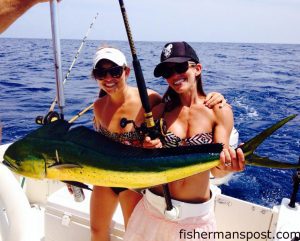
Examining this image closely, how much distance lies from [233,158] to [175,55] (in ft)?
2.73

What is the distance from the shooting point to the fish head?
58.9 inches

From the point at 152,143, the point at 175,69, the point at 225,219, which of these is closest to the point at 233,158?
the point at 152,143

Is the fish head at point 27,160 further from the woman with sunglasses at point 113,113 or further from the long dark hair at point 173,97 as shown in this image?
the long dark hair at point 173,97

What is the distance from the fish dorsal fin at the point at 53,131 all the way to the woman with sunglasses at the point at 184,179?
0.80 metres

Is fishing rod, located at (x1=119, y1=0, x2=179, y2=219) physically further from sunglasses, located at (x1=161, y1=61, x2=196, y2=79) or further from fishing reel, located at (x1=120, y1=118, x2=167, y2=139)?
sunglasses, located at (x1=161, y1=61, x2=196, y2=79)

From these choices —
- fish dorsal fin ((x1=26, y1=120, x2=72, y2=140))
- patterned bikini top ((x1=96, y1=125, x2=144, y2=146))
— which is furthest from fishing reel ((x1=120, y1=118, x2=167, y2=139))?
fish dorsal fin ((x1=26, y1=120, x2=72, y2=140))

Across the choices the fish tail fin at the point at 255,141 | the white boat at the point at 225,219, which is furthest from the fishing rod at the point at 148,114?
the white boat at the point at 225,219

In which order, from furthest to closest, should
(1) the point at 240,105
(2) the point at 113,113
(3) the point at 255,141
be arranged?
(1) the point at 240,105 < (2) the point at 113,113 < (3) the point at 255,141

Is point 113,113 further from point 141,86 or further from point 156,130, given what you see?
point 156,130

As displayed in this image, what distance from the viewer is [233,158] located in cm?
179

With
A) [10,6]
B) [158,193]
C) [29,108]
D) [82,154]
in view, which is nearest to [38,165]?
[82,154]

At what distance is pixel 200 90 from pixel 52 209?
1794 mm

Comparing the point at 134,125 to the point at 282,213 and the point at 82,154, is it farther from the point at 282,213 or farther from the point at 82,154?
the point at 282,213

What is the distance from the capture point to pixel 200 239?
2320mm
